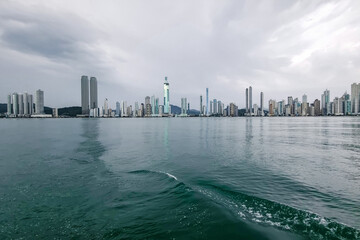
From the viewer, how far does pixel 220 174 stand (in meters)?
22.2

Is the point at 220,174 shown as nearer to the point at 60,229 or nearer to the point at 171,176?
the point at 171,176

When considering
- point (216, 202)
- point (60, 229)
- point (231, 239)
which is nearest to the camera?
point (231, 239)

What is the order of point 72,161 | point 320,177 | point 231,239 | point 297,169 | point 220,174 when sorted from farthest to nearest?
point 72,161 → point 297,169 → point 220,174 → point 320,177 → point 231,239

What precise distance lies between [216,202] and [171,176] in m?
7.66

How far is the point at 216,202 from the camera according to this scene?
49.3ft

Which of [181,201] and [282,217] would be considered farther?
[181,201]

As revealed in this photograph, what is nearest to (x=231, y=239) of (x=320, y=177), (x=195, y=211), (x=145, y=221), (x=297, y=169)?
(x=195, y=211)

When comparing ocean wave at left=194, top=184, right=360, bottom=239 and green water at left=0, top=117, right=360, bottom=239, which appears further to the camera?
green water at left=0, top=117, right=360, bottom=239

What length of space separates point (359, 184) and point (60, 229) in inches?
1001

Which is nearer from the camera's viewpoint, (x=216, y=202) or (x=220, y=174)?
(x=216, y=202)

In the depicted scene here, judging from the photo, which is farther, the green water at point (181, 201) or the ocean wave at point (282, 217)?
the green water at point (181, 201)

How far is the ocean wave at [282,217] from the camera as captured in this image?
11.0 meters

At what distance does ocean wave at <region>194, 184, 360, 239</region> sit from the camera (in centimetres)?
1105

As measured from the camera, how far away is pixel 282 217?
12.7 m
